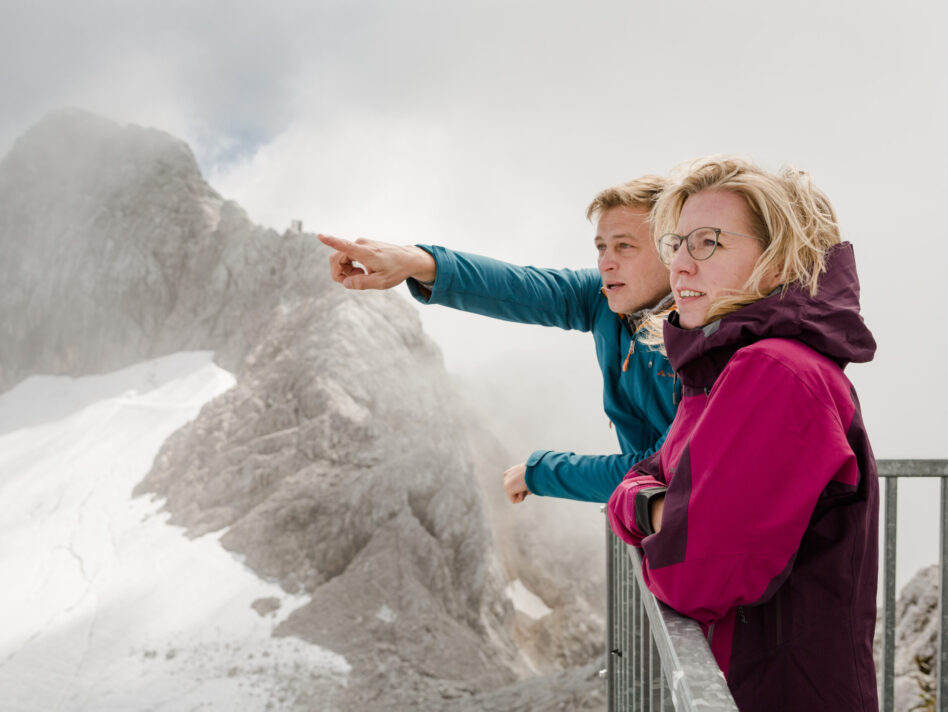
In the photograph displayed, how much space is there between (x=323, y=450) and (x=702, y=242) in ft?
41.9

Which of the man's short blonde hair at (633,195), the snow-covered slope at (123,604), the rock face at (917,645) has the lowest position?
the snow-covered slope at (123,604)

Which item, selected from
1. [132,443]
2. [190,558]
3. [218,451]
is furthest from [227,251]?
[190,558]

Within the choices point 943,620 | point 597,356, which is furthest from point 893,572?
point 597,356

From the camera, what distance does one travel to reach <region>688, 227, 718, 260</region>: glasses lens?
1429 millimetres

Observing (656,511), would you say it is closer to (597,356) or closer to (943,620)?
(597,356)

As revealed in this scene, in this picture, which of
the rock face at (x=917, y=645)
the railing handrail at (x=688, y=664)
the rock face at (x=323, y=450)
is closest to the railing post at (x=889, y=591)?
the railing handrail at (x=688, y=664)

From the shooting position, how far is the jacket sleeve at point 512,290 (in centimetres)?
218

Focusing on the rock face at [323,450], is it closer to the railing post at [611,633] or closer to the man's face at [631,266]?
the railing post at [611,633]

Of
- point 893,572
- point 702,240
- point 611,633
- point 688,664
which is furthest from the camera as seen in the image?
point 611,633

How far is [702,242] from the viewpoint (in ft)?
4.75

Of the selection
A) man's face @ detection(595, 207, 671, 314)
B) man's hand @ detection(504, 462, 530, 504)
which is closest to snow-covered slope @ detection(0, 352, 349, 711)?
man's hand @ detection(504, 462, 530, 504)

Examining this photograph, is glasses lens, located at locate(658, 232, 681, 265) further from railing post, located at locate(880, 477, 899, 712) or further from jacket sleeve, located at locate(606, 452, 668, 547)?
railing post, located at locate(880, 477, 899, 712)

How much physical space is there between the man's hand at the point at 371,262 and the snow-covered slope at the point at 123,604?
27.1 ft

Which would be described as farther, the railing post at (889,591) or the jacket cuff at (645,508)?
the railing post at (889,591)
